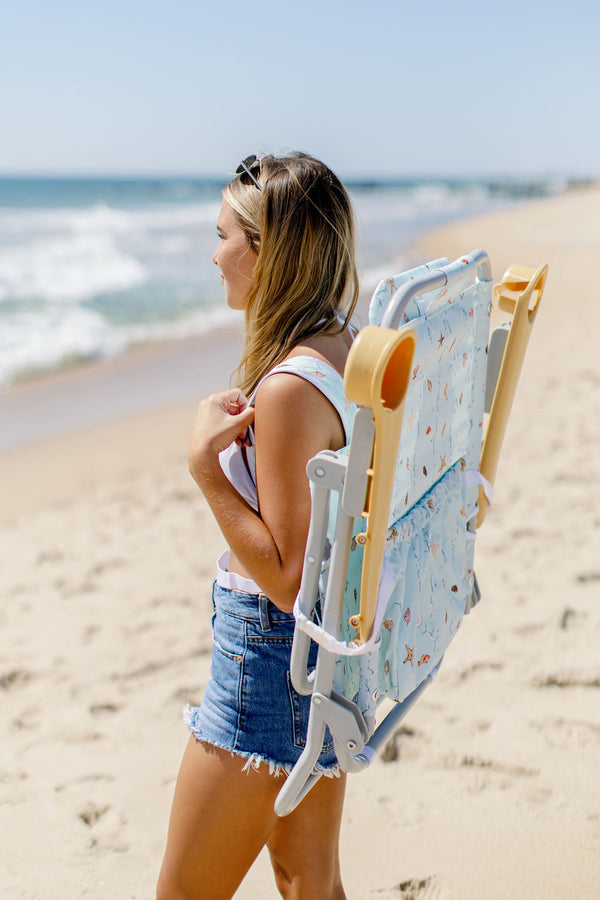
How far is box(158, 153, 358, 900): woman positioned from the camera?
1394 mm

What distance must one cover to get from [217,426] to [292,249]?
14.6 inches

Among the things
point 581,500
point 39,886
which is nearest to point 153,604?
point 39,886

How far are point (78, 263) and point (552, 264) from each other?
9759 mm

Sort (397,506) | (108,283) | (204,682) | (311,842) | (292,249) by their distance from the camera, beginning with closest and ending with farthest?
1. (397,506)
2. (292,249)
3. (311,842)
4. (204,682)
5. (108,283)

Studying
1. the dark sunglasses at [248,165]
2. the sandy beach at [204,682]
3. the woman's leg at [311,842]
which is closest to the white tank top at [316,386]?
the dark sunglasses at [248,165]

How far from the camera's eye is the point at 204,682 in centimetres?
320

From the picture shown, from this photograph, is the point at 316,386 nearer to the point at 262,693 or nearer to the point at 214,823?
the point at 262,693

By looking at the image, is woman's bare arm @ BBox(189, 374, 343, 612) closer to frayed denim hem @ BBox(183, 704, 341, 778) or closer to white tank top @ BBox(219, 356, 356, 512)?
white tank top @ BBox(219, 356, 356, 512)

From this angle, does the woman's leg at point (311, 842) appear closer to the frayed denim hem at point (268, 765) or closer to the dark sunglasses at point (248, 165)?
the frayed denim hem at point (268, 765)

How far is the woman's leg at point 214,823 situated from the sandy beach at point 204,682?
0.73 meters

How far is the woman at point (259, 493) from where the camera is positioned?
4.57 feet

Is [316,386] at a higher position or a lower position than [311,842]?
higher

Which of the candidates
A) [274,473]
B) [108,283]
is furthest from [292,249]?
[108,283]

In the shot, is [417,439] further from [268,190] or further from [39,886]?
[39,886]
